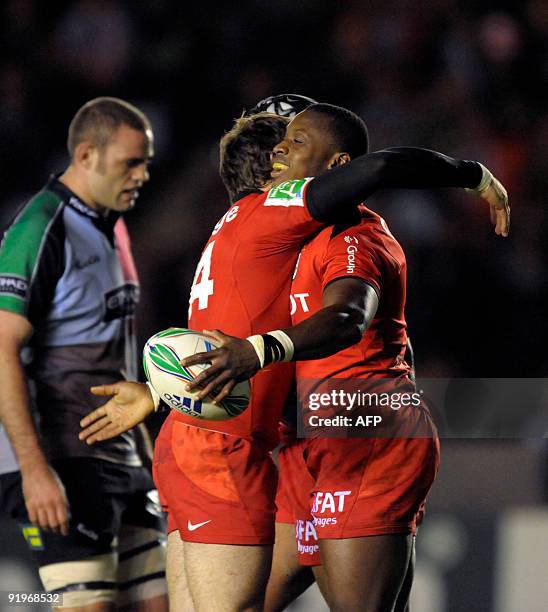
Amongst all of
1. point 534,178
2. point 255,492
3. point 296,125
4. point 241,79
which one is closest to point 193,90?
point 241,79

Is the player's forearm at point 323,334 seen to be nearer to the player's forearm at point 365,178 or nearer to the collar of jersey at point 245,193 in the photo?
the player's forearm at point 365,178

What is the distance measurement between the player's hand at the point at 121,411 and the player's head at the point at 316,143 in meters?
0.74

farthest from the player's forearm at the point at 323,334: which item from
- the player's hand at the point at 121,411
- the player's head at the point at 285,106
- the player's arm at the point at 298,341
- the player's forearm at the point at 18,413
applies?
the player's forearm at the point at 18,413

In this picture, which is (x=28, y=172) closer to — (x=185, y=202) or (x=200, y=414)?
(x=185, y=202)

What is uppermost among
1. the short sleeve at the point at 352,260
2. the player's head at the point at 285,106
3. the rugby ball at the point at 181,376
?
the player's head at the point at 285,106

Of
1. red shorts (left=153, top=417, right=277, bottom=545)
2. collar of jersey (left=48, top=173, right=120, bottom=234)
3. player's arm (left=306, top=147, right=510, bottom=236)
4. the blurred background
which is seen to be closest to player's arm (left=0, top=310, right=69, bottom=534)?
collar of jersey (left=48, top=173, right=120, bottom=234)

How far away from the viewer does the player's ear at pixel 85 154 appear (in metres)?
4.02

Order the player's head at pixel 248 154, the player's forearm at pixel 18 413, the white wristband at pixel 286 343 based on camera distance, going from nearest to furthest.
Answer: the white wristband at pixel 286 343 → the player's head at pixel 248 154 → the player's forearm at pixel 18 413

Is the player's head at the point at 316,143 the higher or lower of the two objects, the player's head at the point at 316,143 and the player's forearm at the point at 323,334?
the higher

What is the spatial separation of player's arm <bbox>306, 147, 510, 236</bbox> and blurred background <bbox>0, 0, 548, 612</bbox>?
10.8 feet

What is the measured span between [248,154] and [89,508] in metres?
1.37

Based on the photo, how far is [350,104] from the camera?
280 inches

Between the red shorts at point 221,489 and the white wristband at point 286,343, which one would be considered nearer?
the white wristband at point 286,343

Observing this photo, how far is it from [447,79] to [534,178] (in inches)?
36.1
